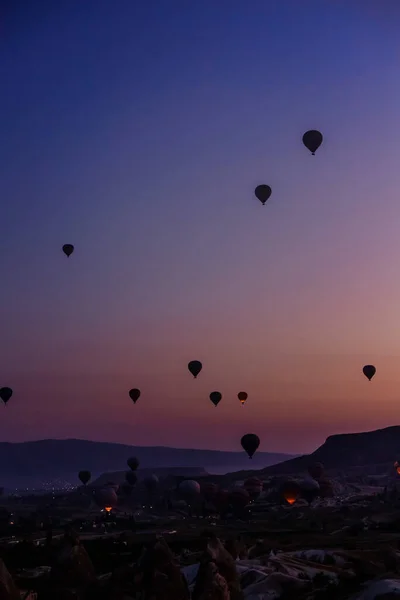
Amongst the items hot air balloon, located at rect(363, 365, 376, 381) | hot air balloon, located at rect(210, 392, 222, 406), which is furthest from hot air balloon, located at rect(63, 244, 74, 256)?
hot air balloon, located at rect(363, 365, 376, 381)

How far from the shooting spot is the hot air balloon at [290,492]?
86.3 meters

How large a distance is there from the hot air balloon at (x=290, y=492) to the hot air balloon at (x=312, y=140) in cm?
5208

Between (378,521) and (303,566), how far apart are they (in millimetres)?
47052

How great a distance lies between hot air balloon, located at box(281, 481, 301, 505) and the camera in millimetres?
86312

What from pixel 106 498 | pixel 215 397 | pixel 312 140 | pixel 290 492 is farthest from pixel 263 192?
pixel 106 498

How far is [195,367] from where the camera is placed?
70.9 metres

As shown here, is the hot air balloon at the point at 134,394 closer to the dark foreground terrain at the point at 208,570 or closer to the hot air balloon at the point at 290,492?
the dark foreground terrain at the point at 208,570

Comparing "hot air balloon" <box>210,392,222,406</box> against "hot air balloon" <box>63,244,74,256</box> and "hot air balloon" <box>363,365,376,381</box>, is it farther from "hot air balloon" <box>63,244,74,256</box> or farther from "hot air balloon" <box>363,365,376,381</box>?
"hot air balloon" <box>63,244,74,256</box>

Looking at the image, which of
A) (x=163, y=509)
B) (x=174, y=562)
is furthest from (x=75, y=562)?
(x=163, y=509)

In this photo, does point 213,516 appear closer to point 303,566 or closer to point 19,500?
point 303,566

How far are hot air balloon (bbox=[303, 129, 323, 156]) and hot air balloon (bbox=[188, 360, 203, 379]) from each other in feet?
97.2

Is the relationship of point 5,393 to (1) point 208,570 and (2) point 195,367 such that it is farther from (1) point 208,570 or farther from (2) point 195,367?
(1) point 208,570

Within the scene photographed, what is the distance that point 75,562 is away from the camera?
14.8 m

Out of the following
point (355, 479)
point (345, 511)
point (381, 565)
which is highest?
point (355, 479)
